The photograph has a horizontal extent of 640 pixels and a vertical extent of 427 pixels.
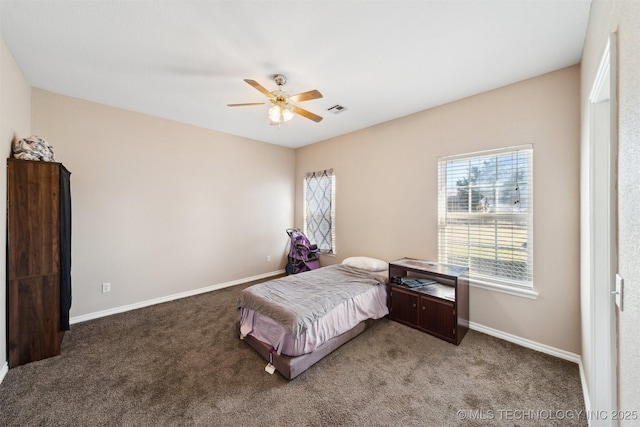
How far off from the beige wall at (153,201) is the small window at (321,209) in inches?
29.7

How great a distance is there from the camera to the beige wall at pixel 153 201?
303 centimetres

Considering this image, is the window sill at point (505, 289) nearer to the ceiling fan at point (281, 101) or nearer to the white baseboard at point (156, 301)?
the ceiling fan at point (281, 101)

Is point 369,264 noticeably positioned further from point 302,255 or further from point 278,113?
point 278,113

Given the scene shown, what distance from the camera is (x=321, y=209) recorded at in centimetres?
482

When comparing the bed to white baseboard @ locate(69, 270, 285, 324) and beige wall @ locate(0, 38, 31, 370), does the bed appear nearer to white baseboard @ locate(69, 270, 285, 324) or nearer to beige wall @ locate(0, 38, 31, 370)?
white baseboard @ locate(69, 270, 285, 324)

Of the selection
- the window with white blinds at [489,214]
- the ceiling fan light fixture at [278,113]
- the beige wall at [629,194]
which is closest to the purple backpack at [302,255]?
the window with white blinds at [489,214]

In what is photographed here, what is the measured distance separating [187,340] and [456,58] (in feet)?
12.4

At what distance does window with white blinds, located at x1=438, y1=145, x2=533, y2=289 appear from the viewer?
254 centimetres

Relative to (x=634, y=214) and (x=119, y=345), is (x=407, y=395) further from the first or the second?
(x=119, y=345)

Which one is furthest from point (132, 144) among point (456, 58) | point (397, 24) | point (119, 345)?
point (456, 58)

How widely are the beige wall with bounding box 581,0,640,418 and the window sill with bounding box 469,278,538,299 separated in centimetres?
168

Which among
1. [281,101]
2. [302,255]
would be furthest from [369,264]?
[281,101]

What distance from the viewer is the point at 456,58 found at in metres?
2.18

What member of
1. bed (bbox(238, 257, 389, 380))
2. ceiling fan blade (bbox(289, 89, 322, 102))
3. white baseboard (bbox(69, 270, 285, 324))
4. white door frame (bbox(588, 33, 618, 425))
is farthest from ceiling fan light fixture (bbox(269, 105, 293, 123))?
white baseboard (bbox(69, 270, 285, 324))
